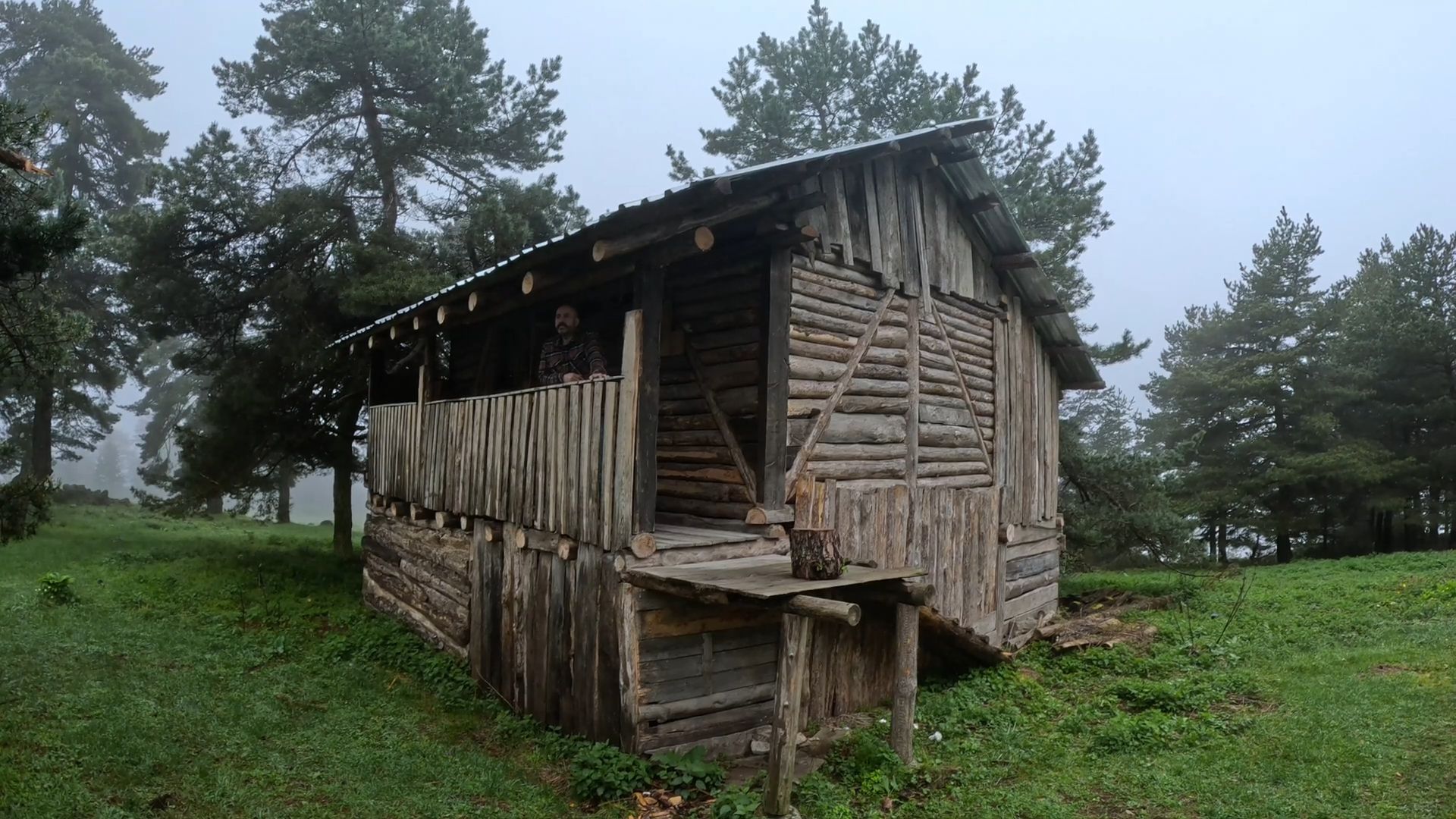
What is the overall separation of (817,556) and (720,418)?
2.72 metres

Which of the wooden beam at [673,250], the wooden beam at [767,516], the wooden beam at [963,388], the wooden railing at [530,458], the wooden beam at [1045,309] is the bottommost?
the wooden beam at [767,516]

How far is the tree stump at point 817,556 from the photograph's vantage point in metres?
6.70

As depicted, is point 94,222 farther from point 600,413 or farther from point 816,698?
point 816,698

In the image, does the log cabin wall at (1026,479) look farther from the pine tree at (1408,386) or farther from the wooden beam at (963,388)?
the pine tree at (1408,386)

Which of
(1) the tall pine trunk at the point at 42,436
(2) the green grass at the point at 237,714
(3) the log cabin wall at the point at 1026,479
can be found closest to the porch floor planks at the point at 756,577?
(2) the green grass at the point at 237,714

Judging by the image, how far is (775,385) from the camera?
827 cm

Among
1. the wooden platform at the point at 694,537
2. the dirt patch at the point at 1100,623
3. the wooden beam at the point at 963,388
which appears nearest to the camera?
the wooden platform at the point at 694,537

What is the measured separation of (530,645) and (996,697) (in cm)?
540

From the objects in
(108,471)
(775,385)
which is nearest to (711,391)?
(775,385)

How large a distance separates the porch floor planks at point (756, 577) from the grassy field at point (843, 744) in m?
1.71

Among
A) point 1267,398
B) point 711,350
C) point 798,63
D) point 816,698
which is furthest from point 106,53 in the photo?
point 1267,398

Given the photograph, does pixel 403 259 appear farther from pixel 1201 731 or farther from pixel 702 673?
pixel 1201 731

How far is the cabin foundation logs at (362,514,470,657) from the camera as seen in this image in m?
10.8

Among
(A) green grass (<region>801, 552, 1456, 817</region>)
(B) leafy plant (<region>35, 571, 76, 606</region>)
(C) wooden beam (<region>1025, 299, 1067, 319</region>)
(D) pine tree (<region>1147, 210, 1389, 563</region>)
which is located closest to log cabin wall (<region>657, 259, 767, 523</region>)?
(A) green grass (<region>801, 552, 1456, 817</region>)
